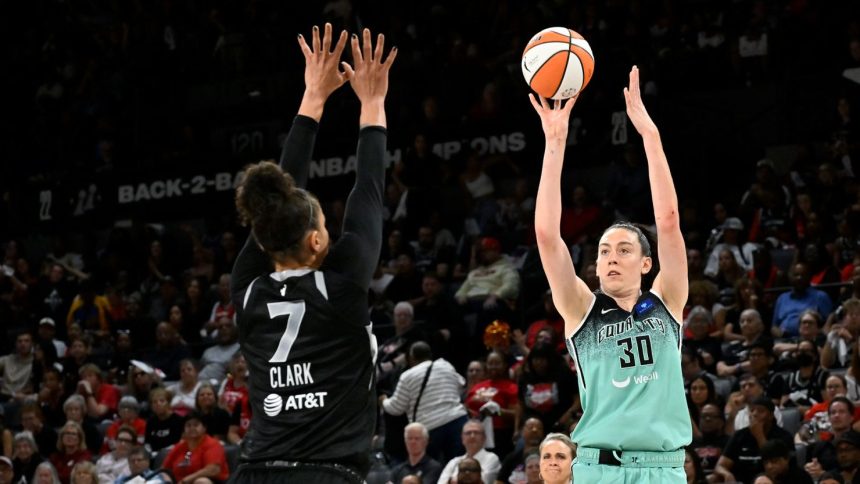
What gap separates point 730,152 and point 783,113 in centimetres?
87

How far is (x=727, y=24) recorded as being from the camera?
19703 millimetres

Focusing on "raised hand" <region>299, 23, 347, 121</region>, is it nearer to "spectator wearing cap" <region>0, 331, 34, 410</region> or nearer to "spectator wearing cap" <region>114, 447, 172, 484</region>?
"spectator wearing cap" <region>114, 447, 172, 484</region>

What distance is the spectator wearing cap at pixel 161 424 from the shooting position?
16.3 m

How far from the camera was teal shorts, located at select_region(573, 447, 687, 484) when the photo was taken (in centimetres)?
638

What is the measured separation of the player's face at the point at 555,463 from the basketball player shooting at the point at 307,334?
4230 mm

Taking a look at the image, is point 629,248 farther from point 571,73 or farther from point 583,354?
point 571,73

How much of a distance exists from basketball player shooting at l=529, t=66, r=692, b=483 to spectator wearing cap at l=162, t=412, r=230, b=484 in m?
8.89

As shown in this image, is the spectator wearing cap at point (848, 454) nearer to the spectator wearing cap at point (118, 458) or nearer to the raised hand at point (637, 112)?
the raised hand at point (637, 112)

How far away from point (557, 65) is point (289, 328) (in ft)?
11.0

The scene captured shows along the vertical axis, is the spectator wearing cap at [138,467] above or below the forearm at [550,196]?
below

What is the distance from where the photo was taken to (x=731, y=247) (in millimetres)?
16344

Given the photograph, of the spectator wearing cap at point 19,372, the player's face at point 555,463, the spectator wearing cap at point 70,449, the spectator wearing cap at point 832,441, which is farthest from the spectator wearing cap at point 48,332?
the player's face at point 555,463

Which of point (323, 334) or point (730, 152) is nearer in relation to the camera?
point (323, 334)

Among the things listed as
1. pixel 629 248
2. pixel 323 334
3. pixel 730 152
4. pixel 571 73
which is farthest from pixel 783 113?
pixel 323 334
